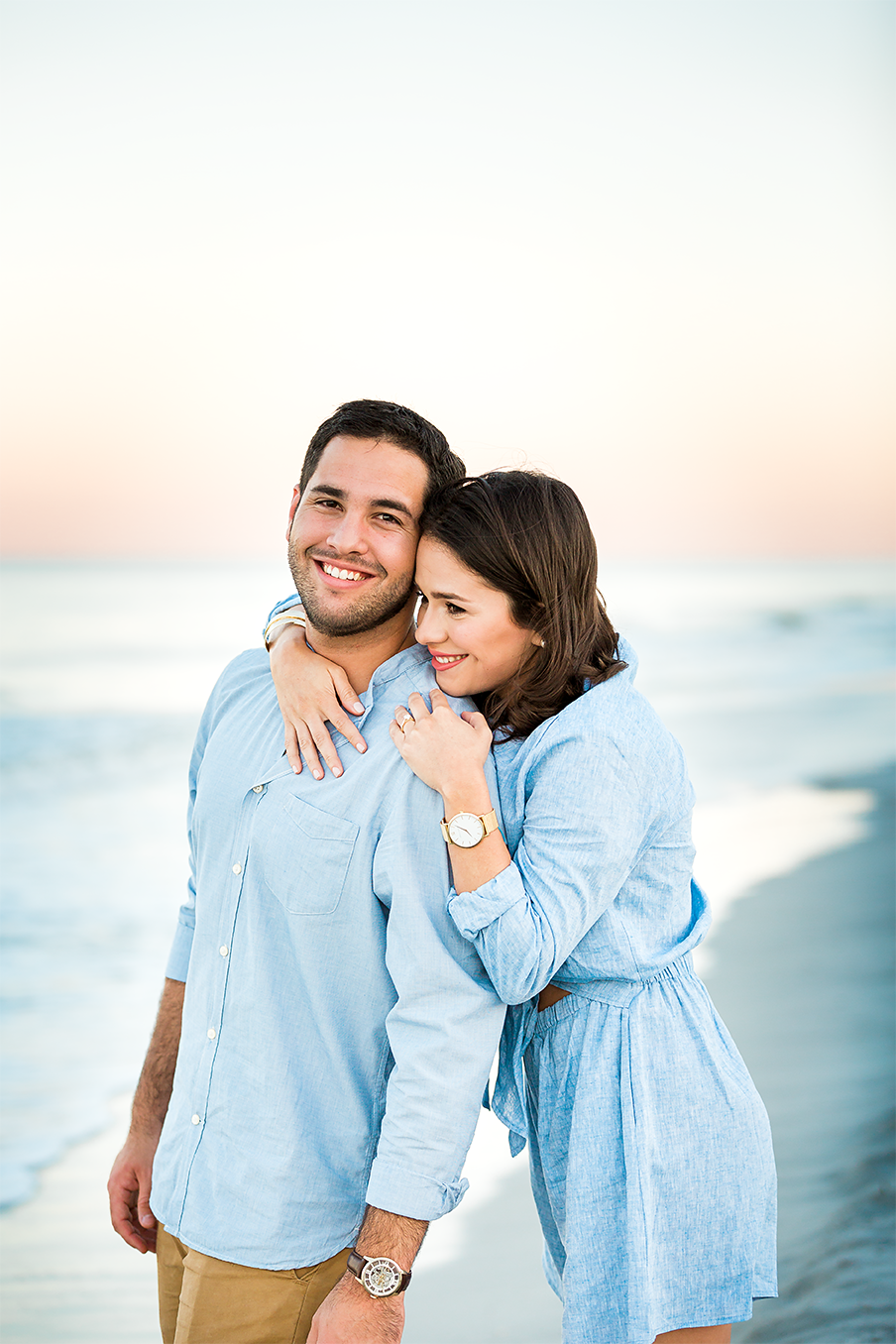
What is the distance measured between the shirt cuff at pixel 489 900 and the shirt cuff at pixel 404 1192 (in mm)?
324

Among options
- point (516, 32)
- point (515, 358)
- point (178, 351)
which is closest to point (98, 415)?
point (178, 351)

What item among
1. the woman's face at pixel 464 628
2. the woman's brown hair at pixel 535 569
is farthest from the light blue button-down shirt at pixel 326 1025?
the woman's brown hair at pixel 535 569

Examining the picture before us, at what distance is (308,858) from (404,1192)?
17.2 inches

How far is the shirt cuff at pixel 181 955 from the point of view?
72.8 inches

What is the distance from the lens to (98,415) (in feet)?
37.5

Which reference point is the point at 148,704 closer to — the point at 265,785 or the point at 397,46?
the point at 397,46

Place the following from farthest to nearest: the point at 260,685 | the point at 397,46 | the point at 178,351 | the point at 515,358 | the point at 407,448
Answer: the point at 178,351 → the point at 515,358 → the point at 397,46 → the point at 260,685 → the point at 407,448

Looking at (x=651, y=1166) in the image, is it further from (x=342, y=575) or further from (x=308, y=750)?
(x=342, y=575)

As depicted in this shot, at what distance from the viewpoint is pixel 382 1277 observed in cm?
132

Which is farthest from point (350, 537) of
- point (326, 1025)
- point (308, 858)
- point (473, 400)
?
point (473, 400)

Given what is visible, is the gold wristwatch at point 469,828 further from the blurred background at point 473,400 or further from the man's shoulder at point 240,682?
the blurred background at point 473,400

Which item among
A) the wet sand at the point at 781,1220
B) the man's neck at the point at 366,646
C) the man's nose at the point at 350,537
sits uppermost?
the man's nose at the point at 350,537

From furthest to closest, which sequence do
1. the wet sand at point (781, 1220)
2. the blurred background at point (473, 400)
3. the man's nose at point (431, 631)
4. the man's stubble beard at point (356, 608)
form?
the blurred background at point (473, 400), the wet sand at point (781, 1220), the man's stubble beard at point (356, 608), the man's nose at point (431, 631)

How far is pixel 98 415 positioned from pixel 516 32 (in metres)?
6.18
